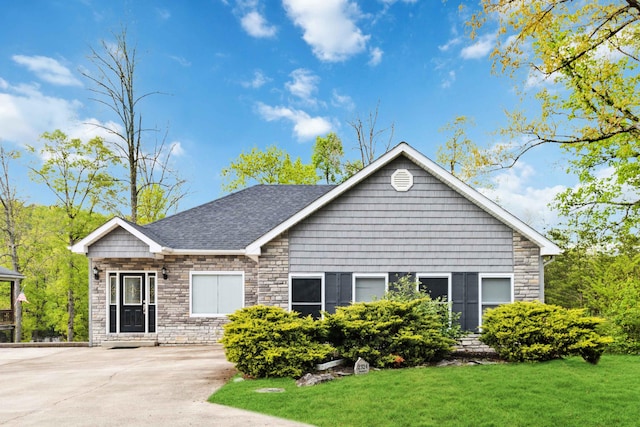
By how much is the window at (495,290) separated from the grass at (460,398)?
365 centimetres

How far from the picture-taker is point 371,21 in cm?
2855

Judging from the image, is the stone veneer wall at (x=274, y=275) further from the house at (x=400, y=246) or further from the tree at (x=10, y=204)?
the tree at (x=10, y=204)

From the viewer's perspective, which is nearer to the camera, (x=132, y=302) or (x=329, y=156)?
(x=132, y=302)

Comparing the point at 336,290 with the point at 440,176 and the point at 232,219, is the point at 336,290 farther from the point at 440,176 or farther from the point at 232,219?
the point at 232,219

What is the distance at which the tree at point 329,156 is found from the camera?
111 feet

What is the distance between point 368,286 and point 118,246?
768 cm

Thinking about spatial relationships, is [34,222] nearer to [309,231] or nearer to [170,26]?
[170,26]

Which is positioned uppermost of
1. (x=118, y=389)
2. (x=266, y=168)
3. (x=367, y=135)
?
(x=367, y=135)

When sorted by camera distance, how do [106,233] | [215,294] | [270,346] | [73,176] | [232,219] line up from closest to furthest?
[270,346] < [106,233] < [215,294] < [232,219] < [73,176]

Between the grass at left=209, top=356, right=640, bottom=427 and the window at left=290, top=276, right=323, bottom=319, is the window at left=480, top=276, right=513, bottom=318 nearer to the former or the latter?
the grass at left=209, top=356, right=640, bottom=427

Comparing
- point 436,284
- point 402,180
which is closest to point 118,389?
point 436,284

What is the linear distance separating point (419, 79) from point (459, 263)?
15387mm

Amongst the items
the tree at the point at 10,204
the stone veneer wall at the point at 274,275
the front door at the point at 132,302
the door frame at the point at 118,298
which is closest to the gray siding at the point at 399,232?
the stone veneer wall at the point at 274,275

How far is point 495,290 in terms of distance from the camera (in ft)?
43.1
